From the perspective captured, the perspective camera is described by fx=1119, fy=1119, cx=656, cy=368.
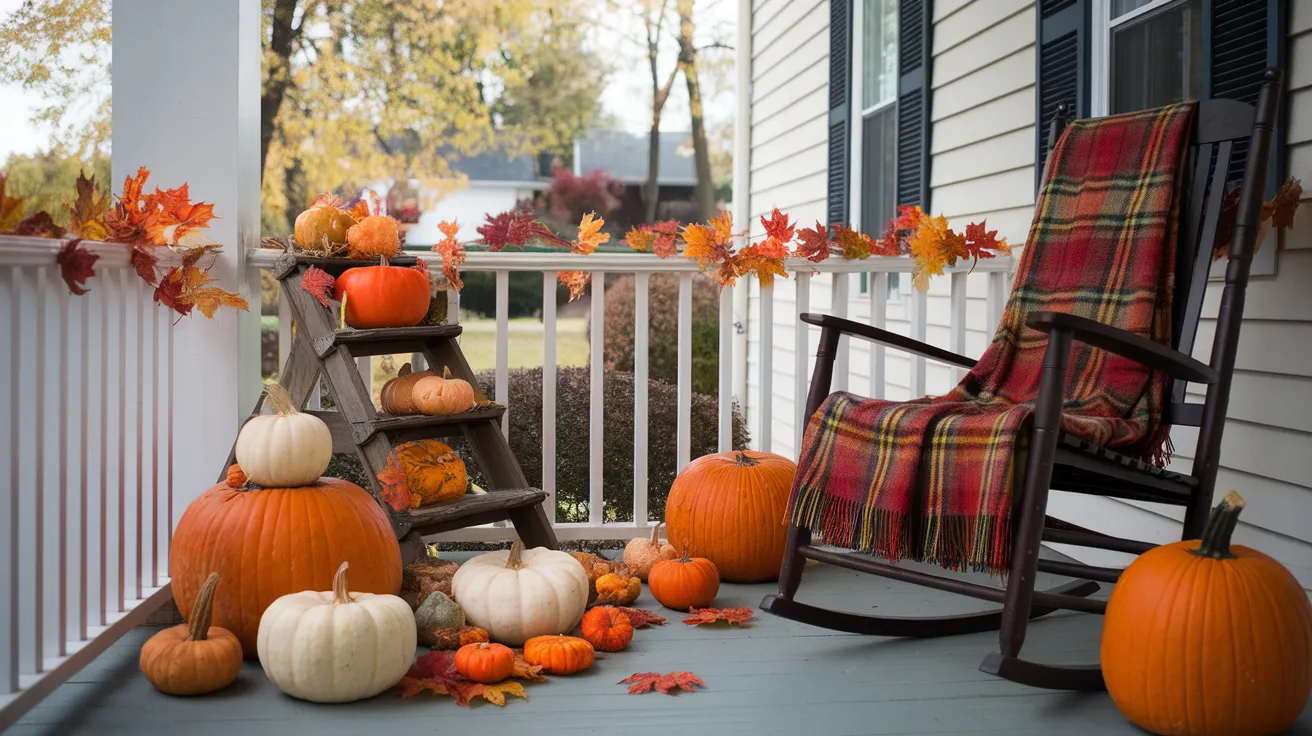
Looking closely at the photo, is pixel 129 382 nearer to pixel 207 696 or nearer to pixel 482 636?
pixel 207 696

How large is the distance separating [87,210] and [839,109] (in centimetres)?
419

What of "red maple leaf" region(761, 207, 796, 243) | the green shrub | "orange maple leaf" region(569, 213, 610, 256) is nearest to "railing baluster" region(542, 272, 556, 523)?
"orange maple leaf" region(569, 213, 610, 256)

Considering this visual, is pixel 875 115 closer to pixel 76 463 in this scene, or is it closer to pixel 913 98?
pixel 913 98

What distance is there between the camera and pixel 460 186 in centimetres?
1417

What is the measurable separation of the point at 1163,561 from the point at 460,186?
13.0 meters

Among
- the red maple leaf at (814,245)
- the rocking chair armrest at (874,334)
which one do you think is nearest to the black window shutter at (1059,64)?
the red maple leaf at (814,245)

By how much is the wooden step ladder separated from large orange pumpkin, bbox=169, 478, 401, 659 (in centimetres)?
27

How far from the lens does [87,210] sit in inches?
82.9

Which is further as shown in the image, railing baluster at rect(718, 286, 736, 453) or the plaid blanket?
railing baluster at rect(718, 286, 736, 453)

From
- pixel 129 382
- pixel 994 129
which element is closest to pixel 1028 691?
pixel 129 382

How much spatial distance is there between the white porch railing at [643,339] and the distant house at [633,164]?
13.9 meters

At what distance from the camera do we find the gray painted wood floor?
1.92 metres

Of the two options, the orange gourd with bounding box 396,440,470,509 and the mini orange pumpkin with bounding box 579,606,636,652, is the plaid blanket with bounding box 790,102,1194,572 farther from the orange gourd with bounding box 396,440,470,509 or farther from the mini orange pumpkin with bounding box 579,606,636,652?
the orange gourd with bounding box 396,440,470,509

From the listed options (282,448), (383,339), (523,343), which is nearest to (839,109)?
(383,339)
